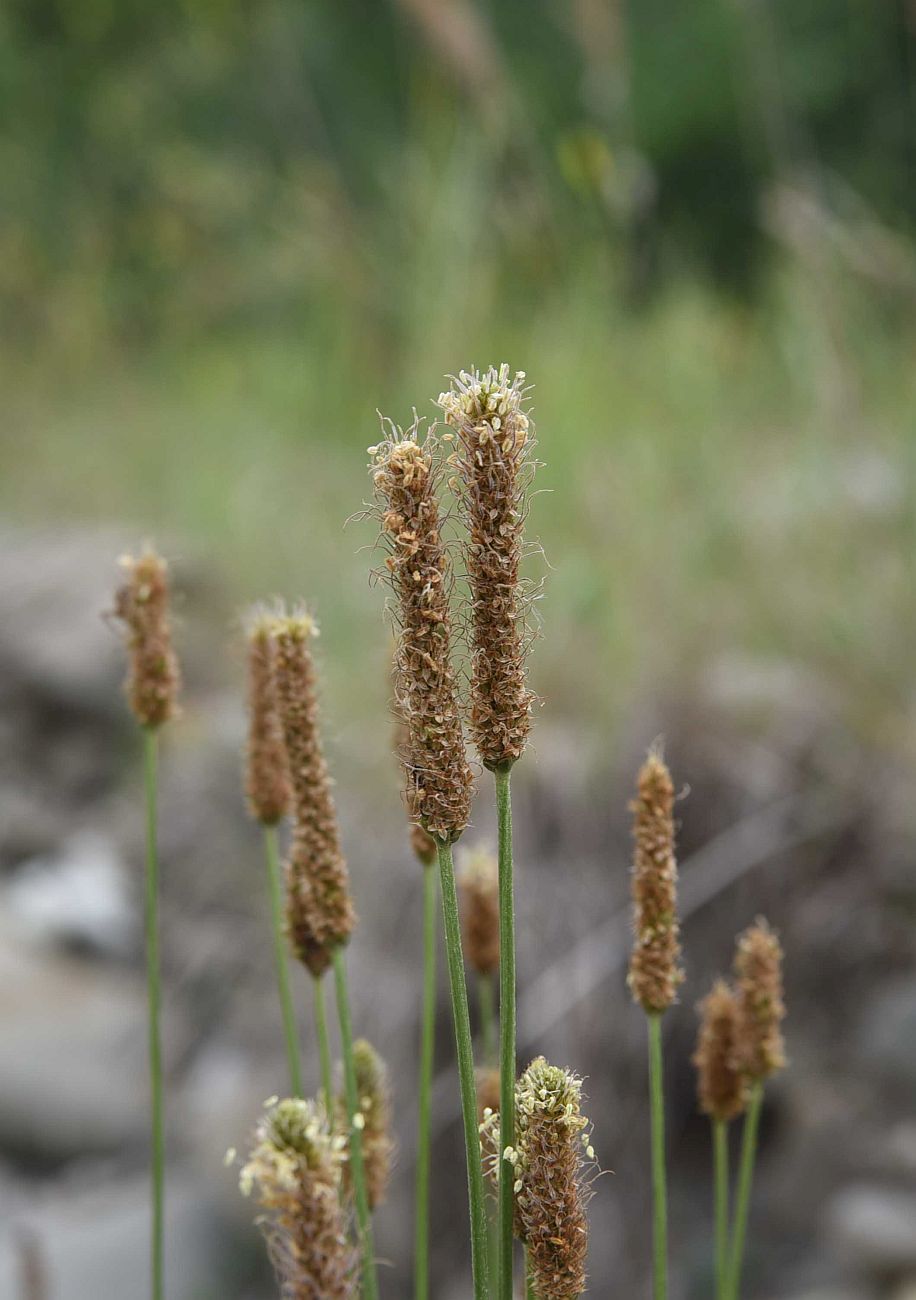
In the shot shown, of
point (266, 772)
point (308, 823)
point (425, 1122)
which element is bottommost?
point (425, 1122)

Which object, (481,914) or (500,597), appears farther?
(481,914)

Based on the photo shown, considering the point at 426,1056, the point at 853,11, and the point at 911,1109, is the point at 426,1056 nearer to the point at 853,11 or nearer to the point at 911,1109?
the point at 911,1109

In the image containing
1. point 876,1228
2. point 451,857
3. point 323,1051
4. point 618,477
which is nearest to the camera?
point 451,857

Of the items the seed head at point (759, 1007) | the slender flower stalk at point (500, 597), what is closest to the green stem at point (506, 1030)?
the slender flower stalk at point (500, 597)

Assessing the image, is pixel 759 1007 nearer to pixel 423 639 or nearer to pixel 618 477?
pixel 423 639

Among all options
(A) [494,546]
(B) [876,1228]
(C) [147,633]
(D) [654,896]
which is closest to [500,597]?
(A) [494,546]

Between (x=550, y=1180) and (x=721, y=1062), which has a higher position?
(x=721, y=1062)

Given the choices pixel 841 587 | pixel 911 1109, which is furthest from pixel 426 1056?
pixel 841 587

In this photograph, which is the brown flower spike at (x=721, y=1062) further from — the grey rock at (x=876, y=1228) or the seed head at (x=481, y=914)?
the grey rock at (x=876, y=1228)
